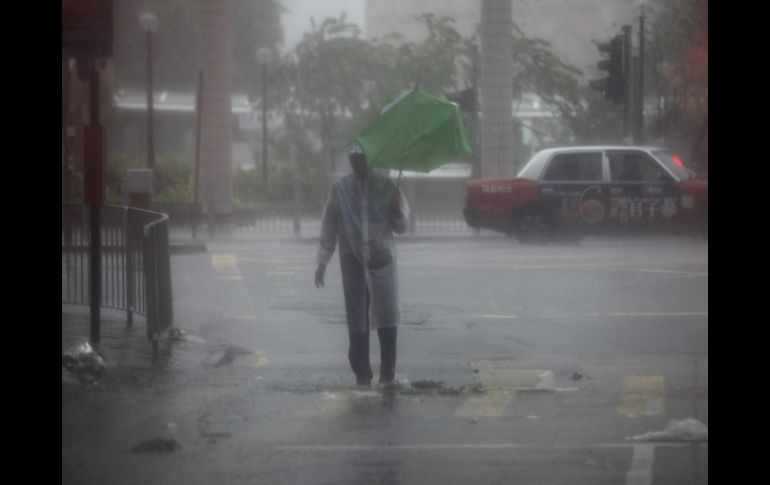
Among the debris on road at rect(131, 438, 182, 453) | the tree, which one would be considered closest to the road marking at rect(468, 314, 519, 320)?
the debris on road at rect(131, 438, 182, 453)

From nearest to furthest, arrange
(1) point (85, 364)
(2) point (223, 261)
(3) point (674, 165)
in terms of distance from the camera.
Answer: (1) point (85, 364) < (2) point (223, 261) < (3) point (674, 165)

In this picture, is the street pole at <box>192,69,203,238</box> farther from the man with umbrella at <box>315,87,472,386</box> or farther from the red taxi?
the man with umbrella at <box>315,87,472,386</box>

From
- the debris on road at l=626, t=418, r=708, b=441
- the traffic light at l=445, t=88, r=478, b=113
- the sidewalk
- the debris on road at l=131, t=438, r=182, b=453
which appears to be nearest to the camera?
the debris on road at l=131, t=438, r=182, b=453

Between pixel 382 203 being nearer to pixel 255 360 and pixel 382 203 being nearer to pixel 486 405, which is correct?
pixel 486 405

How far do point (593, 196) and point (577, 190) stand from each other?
29cm

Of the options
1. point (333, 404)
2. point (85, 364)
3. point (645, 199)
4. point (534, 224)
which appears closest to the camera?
point (333, 404)

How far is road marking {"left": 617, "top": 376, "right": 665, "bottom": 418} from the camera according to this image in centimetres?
923

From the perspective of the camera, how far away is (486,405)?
960 cm

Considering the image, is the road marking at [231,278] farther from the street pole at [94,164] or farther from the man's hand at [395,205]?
the man's hand at [395,205]

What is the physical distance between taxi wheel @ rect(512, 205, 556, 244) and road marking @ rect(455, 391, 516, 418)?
51.8 ft

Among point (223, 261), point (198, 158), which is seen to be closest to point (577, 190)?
point (223, 261)

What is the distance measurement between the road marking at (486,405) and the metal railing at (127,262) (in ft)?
10.3

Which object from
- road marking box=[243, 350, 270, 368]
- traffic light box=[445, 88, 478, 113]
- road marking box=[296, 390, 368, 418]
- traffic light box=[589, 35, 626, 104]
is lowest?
road marking box=[296, 390, 368, 418]

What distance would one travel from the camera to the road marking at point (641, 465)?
708 centimetres
